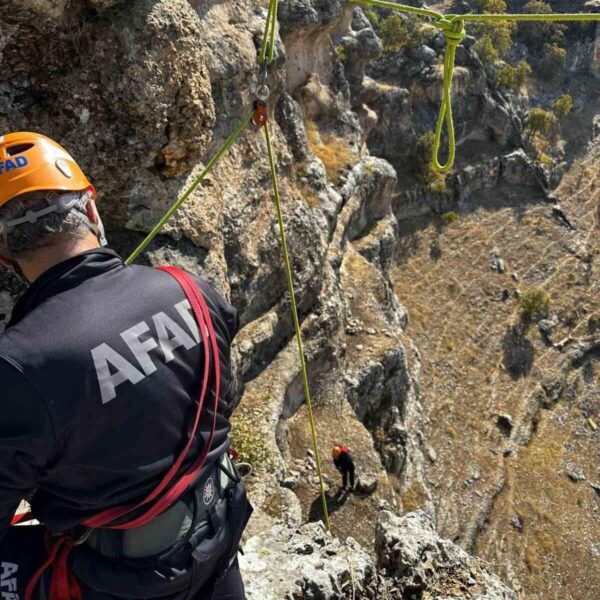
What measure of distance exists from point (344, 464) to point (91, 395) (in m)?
11.7

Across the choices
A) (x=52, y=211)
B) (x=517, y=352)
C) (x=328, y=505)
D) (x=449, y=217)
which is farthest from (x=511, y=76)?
(x=52, y=211)

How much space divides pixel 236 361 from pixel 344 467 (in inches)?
175

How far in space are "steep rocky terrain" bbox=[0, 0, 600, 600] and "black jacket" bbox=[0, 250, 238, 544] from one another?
3.36m

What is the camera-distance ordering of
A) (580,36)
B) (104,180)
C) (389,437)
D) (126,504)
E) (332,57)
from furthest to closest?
(580,36) < (332,57) < (389,437) < (104,180) < (126,504)

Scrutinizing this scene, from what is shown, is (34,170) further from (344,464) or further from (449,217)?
(449,217)

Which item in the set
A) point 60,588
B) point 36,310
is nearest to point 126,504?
point 60,588

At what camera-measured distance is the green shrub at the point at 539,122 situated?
44156 mm

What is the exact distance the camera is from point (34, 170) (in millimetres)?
2824

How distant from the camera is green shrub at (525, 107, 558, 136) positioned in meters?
44.2

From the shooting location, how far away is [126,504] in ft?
8.88

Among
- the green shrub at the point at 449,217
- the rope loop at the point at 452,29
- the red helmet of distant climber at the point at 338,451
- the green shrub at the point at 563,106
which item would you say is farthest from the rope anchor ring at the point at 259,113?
the green shrub at the point at 563,106

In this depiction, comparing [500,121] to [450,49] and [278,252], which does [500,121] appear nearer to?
[278,252]

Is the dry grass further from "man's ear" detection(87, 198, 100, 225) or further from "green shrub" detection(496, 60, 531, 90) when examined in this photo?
"green shrub" detection(496, 60, 531, 90)

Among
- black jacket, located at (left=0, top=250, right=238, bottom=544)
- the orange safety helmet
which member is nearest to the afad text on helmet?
the orange safety helmet
